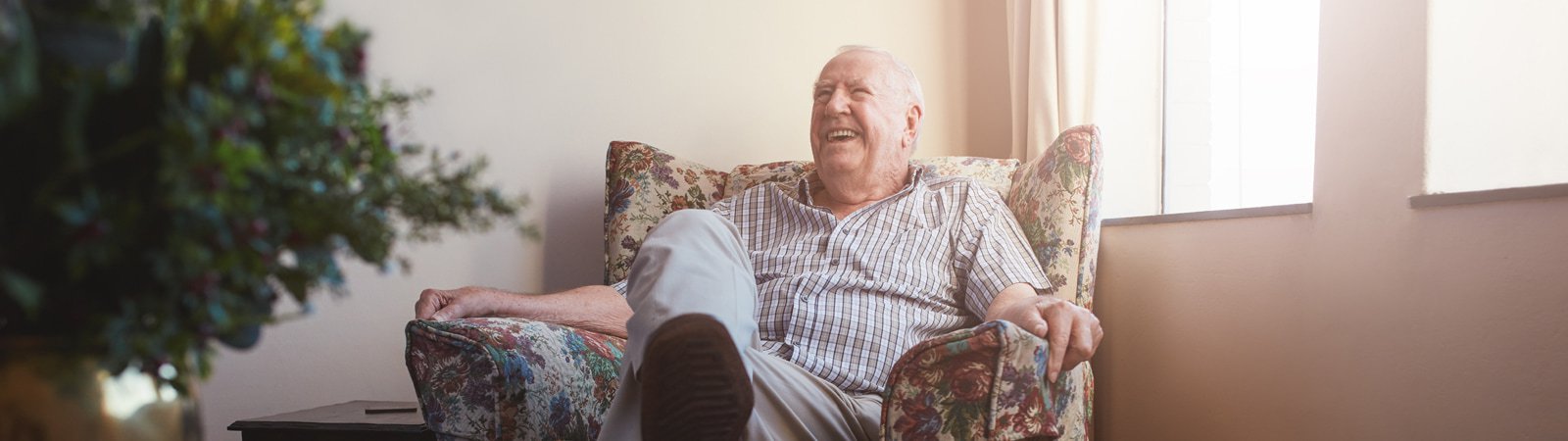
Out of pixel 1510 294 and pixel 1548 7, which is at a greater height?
pixel 1548 7

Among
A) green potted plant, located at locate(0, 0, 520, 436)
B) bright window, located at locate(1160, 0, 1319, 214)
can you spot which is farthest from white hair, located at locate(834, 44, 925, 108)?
green potted plant, located at locate(0, 0, 520, 436)

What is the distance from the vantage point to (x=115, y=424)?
0.62m

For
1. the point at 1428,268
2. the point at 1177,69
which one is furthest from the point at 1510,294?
the point at 1177,69

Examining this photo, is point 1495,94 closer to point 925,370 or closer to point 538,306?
point 925,370

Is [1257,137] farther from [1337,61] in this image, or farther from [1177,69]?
[1337,61]

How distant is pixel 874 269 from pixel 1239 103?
108cm

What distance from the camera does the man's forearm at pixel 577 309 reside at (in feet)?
6.07

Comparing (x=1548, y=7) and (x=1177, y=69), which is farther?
(x=1177, y=69)

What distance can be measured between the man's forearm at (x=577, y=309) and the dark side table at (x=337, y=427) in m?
0.23

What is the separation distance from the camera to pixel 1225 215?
212 cm

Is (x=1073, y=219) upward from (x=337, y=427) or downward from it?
upward

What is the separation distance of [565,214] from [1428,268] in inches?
67.2

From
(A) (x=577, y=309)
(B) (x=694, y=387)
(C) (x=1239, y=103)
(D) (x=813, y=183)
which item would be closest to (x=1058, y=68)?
(C) (x=1239, y=103)

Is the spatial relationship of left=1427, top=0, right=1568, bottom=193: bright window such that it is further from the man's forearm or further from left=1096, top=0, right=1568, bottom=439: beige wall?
the man's forearm
